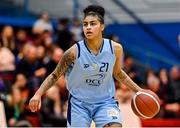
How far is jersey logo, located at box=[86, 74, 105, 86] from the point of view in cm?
682

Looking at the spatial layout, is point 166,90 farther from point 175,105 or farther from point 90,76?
point 90,76

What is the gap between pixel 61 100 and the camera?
1180 centimetres

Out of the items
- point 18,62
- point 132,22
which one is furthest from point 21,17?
point 18,62

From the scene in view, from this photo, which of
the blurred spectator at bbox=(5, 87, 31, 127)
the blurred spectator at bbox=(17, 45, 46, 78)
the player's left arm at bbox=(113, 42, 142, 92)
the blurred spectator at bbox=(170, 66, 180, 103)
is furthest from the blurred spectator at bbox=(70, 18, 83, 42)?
the player's left arm at bbox=(113, 42, 142, 92)

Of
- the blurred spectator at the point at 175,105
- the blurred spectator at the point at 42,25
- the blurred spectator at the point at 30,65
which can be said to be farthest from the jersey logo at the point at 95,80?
the blurred spectator at the point at 42,25

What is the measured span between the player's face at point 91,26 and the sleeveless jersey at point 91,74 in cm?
19

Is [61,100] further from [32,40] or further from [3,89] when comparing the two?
[32,40]

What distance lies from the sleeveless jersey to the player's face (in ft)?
0.64

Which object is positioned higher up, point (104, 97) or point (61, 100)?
point (104, 97)

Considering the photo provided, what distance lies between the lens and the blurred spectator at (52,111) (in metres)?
11.0

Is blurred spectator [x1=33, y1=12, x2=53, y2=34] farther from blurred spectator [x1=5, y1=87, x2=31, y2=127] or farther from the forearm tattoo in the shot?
the forearm tattoo

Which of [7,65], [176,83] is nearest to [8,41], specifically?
[7,65]

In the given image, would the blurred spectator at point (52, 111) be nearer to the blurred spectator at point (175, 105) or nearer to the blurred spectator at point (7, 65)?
the blurred spectator at point (7, 65)

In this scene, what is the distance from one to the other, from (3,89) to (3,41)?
2.13 meters
